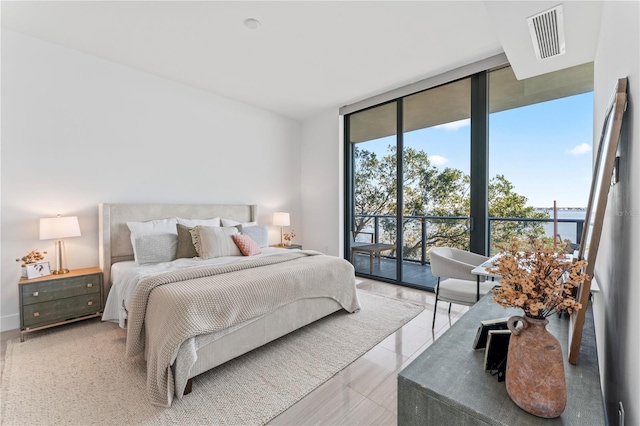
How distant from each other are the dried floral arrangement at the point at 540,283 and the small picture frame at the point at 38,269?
3.69m

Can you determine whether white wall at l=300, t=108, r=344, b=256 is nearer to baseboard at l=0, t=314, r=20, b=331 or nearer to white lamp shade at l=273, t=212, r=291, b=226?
white lamp shade at l=273, t=212, r=291, b=226

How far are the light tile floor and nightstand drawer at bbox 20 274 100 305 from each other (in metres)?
0.43

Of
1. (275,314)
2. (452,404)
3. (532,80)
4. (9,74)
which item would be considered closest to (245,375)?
(275,314)

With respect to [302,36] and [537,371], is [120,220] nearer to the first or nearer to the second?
[302,36]

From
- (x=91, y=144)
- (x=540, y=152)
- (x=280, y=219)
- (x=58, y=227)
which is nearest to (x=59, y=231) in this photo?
(x=58, y=227)

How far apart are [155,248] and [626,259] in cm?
347

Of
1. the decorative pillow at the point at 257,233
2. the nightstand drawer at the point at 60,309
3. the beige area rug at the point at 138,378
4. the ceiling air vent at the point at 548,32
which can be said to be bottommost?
the beige area rug at the point at 138,378

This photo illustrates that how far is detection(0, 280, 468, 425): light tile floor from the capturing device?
5.29ft

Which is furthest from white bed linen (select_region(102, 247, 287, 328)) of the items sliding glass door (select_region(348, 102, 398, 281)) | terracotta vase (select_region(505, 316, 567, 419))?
terracotta vase (select_region(505, 316, 567, 419))

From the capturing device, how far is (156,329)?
182cm

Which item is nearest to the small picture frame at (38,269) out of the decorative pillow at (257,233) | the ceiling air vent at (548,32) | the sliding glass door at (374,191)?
the decorative pillow at (257,233)

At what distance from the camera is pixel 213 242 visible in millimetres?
3154

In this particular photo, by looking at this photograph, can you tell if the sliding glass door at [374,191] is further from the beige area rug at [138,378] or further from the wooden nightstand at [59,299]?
the wooden nightstand at [59,299]

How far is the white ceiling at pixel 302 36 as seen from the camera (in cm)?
232
